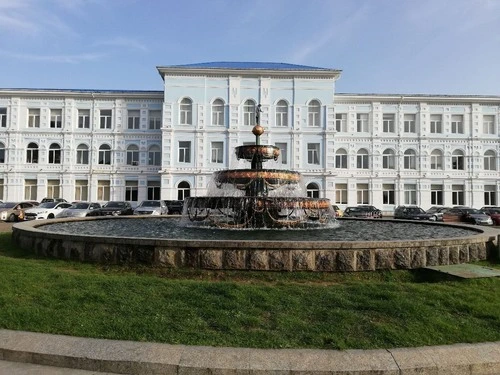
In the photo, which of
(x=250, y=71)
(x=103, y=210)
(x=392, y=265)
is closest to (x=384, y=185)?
(x=250, y=71)

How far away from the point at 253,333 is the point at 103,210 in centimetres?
2533

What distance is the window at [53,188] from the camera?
3925cm

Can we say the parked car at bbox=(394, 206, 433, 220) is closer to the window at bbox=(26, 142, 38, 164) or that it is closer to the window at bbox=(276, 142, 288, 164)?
the window at bbox=(276, 142, 288, 164)

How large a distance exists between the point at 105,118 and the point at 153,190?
27.8 ft

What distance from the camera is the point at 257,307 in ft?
16.0

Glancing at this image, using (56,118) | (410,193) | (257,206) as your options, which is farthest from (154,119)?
(257,206)

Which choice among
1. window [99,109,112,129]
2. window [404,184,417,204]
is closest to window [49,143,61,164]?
window [99,109,112,129]

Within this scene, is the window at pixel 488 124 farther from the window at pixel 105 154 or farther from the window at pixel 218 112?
the window at pixel 105 154

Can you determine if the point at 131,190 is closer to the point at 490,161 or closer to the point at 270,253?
the point at 270,253

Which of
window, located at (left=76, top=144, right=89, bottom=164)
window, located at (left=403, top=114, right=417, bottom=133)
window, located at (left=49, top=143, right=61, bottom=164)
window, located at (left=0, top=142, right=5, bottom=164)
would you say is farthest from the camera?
window, located at (left=403, top=114, right=417, bottom=133)

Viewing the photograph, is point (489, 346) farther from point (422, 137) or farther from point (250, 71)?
point (422, 137)

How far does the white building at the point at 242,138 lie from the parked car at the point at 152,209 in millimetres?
7436

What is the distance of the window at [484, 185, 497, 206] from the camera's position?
4069 cm

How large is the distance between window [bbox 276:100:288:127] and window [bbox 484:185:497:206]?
69.1 feet
